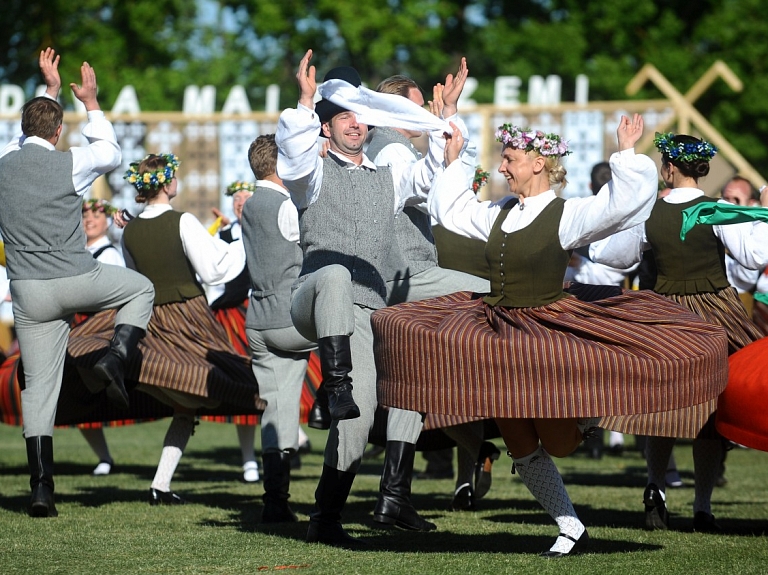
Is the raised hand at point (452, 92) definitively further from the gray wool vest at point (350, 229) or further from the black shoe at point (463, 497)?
the black shoe at point (463, 497)

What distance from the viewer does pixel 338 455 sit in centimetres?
522

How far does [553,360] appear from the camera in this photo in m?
4.57

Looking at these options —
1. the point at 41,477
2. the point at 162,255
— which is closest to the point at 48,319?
the point at 41,477

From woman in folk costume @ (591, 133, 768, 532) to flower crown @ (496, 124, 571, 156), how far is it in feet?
3.28

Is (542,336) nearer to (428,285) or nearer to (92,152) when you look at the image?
(428,285)

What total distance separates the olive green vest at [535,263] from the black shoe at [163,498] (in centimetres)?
265

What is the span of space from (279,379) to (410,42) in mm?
20993

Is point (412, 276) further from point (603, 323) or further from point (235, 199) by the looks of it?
point (235, 199)

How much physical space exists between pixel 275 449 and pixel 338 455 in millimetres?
1030

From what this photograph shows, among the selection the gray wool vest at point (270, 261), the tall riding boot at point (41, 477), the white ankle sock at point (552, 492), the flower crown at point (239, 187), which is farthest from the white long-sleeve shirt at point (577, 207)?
the flower crown at point (239, 187)

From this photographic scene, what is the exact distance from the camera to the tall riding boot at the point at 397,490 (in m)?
5.21

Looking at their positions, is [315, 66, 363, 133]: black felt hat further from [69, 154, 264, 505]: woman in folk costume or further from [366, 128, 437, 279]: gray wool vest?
[69, 154, 264, 505]: woman in folk costume

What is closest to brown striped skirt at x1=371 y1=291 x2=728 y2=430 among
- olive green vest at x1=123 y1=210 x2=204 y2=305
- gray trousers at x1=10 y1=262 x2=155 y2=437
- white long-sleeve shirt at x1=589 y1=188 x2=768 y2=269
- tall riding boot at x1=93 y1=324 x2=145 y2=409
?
white long-sleeve shirt at x1=589 y1=188 x2=768 y2=269

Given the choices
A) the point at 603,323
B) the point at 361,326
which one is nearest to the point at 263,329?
the point at 361,326
